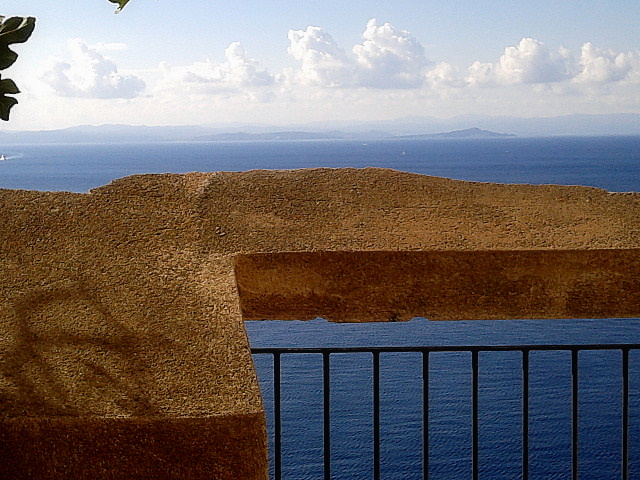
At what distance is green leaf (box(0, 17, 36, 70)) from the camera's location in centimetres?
113

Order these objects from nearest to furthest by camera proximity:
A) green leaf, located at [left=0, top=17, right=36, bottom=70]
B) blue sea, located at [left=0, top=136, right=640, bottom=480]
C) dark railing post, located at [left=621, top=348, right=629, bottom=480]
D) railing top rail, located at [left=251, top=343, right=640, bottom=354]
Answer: green leaf, located at [left=0, top=17, right=36, bottom=70] → railing top rail, located at [left=251, top=343, right=640, bottom=354] → dark railing post, located at [left=621, top=348, right=629, bottom=480] → blue sea, located at [left=0, top=136, right=640, bottom=480]

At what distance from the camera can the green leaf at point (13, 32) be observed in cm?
113

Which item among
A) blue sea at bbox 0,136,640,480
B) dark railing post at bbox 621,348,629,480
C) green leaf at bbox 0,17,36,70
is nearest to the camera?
green leaf at bbox 0,17,36,70

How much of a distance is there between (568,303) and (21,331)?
1.05 metres

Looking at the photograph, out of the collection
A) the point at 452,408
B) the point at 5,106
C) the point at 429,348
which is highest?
the point at 5,106

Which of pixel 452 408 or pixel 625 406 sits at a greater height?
pixel 625 406

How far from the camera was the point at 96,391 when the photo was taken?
1176 mm

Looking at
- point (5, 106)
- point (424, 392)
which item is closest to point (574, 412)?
point (424, 392)

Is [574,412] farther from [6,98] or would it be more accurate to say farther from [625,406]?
[6,98]

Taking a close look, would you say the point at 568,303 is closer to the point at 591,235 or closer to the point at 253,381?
the point at 591,235

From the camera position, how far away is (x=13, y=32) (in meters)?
1.12

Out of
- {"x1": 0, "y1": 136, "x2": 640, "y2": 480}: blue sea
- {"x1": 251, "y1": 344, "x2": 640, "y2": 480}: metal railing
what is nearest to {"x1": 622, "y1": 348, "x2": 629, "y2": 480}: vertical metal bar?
{"x1": 251, "y1": 344, "x2": 640, "y2": 480}: metal railing

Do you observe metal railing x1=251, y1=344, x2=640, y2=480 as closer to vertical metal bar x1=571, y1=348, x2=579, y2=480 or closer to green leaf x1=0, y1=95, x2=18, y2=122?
vertical metal bar x1=571, y1=348, x2=579, y2=480

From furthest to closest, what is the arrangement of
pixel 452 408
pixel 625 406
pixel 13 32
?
pixel 452 408
pixel 625 406
pixel 13 32
